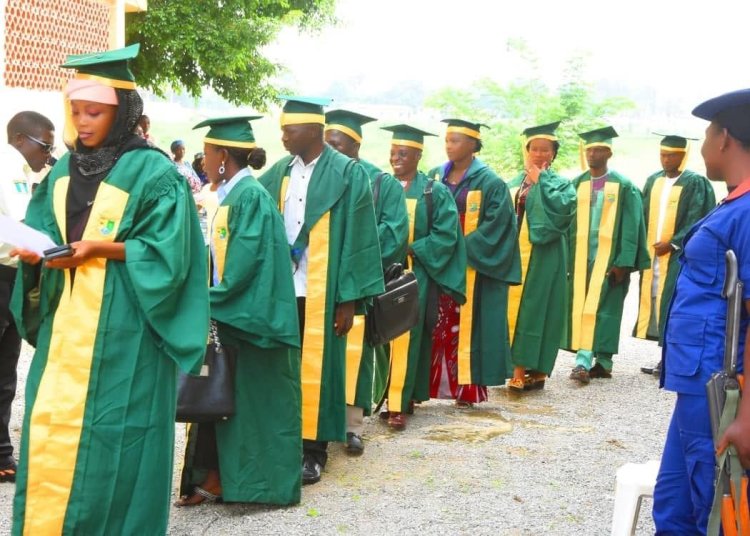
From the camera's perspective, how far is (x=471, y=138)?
27.4 feet

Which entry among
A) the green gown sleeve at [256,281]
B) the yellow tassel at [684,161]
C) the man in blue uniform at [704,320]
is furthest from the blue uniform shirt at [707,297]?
the yellow tassel at [684,161]

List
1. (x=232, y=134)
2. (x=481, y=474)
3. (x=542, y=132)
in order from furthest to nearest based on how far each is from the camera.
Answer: (x=542, y=132) → (x=481, y=474) → (x=232, y=134)

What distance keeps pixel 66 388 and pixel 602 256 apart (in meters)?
7.15

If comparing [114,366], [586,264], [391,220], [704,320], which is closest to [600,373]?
[586,264]

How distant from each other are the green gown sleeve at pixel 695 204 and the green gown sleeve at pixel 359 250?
4920 mm

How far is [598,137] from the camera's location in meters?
10.1

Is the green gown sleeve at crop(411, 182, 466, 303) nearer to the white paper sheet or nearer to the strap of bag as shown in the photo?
the strap of bag

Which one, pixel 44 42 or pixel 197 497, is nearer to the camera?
pixel 197 497

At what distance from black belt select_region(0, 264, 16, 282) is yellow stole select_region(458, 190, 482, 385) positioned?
12.2ft

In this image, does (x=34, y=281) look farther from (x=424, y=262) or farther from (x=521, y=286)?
(x=521, y=286)

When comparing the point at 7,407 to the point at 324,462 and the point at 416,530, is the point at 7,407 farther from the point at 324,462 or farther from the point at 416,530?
the point at 416,530

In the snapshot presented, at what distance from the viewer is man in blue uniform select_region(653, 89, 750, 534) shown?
3.52m

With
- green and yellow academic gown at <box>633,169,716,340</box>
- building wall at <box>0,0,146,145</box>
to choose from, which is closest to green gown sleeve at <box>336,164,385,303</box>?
green and yellow academic gown at <box>633,169,716,340</box>

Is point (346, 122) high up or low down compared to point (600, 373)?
up
